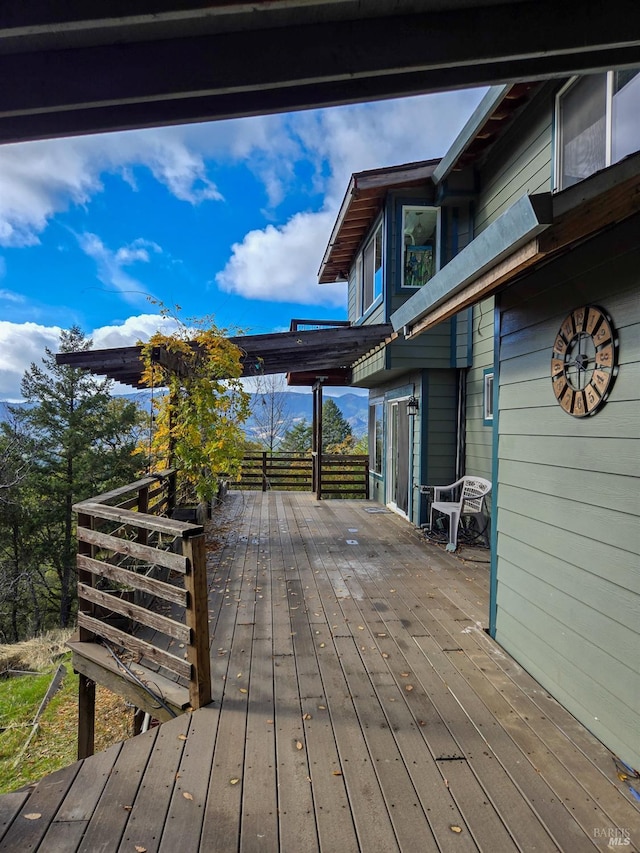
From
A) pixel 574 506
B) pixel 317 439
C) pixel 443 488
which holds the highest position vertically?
pixel 317 439

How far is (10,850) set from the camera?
1502 millimetres

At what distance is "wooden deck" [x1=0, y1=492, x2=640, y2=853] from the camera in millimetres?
1563

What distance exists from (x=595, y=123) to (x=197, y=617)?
13.0 feet

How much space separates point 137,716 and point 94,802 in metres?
1.61

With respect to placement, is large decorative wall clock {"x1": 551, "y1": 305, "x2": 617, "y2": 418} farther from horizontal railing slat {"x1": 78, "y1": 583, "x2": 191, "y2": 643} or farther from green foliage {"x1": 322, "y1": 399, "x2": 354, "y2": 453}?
green foliage {"x1": 322, "y1": 399, "x2": 354, "y2": 453}

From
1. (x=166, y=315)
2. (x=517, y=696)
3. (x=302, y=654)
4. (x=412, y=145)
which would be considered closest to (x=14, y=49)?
(x=302, y=654)

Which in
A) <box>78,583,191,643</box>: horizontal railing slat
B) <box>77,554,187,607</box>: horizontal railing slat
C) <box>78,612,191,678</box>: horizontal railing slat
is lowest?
<box>78,612,191,678</box>: horizontal railing slat

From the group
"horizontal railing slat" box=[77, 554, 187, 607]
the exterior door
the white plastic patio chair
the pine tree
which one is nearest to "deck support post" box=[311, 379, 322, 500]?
the exterior door

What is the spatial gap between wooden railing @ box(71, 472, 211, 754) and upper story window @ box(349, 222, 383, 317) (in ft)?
16.5

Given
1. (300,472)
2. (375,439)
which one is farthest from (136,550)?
(300,472)

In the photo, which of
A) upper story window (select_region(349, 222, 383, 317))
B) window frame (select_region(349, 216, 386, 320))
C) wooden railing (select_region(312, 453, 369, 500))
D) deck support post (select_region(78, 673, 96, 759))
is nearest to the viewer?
deck support post (select_region(78, 673, 96, 759))

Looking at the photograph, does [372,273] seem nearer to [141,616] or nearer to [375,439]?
[375,439]

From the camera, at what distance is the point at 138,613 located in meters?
2.50

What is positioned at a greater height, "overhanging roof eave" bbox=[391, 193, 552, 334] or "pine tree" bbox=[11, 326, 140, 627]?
"overhanging roof eave" bbox=[391, 193, 552, 334]
